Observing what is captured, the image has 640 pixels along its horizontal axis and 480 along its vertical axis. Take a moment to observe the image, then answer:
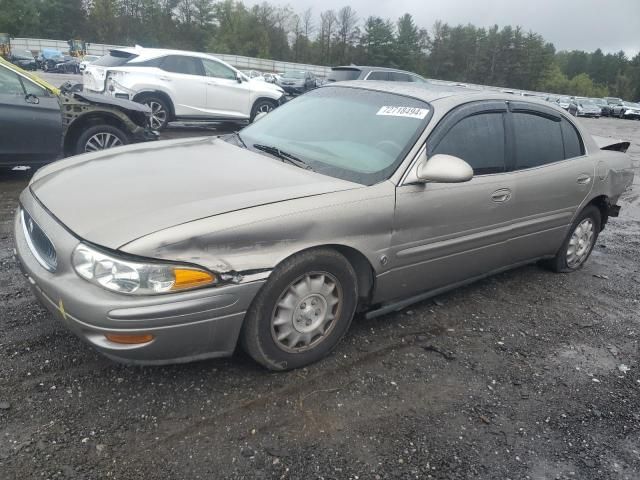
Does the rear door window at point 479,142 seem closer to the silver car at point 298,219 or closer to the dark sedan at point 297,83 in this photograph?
the silver car at point 298,219

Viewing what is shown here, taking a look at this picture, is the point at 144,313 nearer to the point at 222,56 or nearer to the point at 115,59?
the point at 115,59

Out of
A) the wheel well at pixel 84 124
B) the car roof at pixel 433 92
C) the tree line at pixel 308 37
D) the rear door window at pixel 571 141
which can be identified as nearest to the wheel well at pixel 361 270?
the car roof at pixel 433 92

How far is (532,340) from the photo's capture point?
3645 millimetres

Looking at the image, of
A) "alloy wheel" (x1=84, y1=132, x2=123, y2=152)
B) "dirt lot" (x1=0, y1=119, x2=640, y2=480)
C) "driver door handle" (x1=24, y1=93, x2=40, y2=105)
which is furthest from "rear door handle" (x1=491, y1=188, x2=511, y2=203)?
"driver door handle" (x1=24, y1=93, x2=40, y2=105)

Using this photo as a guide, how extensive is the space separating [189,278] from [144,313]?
0.24 metres

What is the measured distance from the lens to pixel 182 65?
1122 centimetres

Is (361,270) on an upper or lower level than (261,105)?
lower

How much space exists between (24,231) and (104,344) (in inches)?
41.6

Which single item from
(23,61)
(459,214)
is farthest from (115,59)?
(23,61)

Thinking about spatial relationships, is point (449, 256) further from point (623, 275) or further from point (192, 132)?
point (192, 132)

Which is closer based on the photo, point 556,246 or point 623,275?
point 556,246

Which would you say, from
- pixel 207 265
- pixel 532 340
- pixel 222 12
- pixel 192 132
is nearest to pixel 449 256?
pixel 532 340

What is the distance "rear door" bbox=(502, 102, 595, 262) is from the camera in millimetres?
3945

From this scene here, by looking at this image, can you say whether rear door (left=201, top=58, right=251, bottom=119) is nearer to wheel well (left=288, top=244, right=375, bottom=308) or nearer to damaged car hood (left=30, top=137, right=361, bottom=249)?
damaged car hood (left=30, top=137, right=361, bottom=249)
